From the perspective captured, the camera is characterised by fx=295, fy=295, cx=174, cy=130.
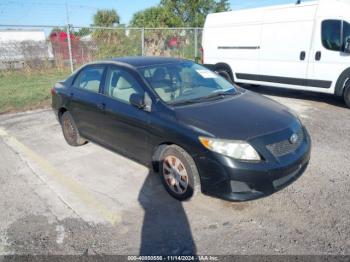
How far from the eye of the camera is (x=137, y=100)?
11.5ft

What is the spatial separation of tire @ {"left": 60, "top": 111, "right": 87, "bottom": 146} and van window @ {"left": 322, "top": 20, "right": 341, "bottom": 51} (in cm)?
588

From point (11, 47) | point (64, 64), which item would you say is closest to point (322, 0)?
point (64, 64)

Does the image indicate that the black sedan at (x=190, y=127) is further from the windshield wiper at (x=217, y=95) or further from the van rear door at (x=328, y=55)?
the van rear door at (x=328, y=55)

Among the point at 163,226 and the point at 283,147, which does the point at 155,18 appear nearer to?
the point at 283,147

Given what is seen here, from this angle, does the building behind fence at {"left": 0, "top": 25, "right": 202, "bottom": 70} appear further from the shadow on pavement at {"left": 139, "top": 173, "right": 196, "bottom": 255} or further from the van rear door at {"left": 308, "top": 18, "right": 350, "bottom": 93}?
the shadow on pavement at {"left": 139, "top": 173, "right": 196, "bottom": 255}

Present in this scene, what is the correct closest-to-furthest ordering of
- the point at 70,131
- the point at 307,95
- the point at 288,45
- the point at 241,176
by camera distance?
the point at 241,176
the point at 70,131
the point at 288,45
the point at 307,95

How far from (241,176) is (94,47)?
44.6ft

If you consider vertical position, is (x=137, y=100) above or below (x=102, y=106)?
above

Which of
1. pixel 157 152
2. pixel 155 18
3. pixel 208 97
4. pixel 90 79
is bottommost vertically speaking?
pixel 157 152

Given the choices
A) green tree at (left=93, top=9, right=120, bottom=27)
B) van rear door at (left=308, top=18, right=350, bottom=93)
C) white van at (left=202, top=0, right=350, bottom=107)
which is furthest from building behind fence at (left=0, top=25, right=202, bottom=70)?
green tree at (left=93, top=9, right=120, bottom=27)

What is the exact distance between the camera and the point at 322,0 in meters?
6.97

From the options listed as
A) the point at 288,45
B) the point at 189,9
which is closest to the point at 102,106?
the point at 288,45

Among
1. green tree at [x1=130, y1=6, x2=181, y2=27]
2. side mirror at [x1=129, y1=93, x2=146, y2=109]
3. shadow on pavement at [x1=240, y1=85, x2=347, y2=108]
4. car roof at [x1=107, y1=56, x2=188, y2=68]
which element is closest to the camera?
side mirror at [x1=129, y1=93, x2=146, y2=109]

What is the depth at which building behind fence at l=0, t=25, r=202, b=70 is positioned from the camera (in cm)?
1430
